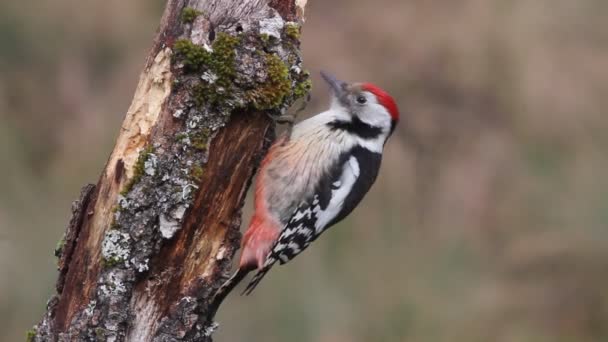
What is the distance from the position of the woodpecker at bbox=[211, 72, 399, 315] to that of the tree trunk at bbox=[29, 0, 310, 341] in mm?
656

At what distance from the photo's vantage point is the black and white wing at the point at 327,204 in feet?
13.8

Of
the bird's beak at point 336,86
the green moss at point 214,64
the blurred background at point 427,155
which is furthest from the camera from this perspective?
the blurred background at point 427,155

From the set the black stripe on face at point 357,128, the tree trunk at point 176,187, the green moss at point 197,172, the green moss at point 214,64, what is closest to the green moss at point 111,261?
the tree trunk at point 176,187

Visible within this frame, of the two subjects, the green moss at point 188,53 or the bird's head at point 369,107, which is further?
the bird's head at point 369,107

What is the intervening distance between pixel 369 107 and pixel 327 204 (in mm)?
535

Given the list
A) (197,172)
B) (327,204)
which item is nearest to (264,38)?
(197,172)

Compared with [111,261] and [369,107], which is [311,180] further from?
[111,261]

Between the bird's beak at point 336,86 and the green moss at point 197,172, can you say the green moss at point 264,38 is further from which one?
the bird's beak at point 336,86

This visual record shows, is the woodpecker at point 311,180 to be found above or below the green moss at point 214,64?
below

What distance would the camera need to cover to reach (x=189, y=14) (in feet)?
10.9

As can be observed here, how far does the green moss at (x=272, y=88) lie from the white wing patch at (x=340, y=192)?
0.87 meters

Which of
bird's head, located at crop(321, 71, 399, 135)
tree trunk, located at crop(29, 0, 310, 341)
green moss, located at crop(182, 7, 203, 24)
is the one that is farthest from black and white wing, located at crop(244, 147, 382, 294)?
green moss, located at crop(182, 7, 203, 24)

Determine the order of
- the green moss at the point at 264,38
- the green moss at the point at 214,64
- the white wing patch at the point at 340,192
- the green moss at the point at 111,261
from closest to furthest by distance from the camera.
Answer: the green moss at the point at 111,261
the green moss at the point at 214,64
the green moss at the point at 264,38
the white wing patch at the point at 340,192

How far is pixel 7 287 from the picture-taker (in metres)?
6.24
